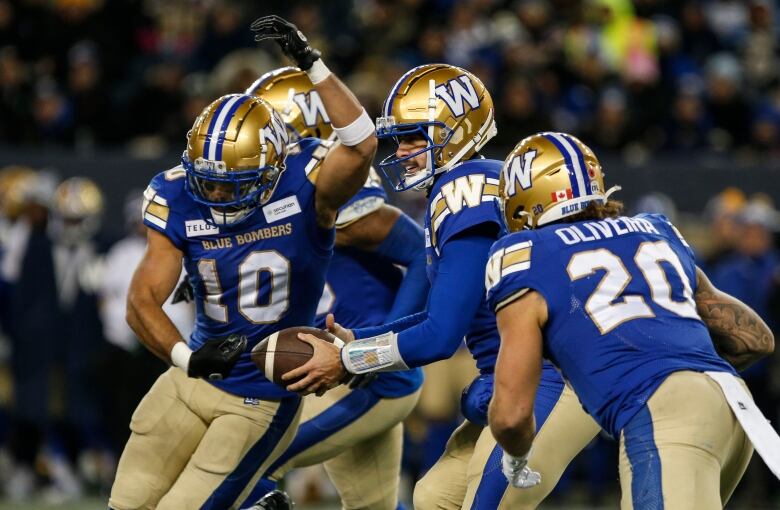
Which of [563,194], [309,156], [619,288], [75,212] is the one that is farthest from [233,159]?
[75,212]

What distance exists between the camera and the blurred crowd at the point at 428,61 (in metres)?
11.3

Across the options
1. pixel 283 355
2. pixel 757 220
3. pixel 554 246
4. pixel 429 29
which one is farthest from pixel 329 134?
pixel 429 29

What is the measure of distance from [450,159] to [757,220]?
481 centimetres

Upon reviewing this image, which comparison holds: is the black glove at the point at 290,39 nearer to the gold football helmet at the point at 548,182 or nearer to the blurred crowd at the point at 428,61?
the gold football helmet at the point at 548,182

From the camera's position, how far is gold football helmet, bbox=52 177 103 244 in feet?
31.3

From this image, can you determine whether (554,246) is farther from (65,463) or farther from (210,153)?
(65,463)

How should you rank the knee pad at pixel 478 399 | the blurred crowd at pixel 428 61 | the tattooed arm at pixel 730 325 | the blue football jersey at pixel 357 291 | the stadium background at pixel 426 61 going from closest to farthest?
the tattooed arm at pixel 730 325
the knee pad at pixel 478 399
the blue football jersey at pixel 357 291
the stadium background at pixel 426 61
the blurred crowd at pixel 428 61

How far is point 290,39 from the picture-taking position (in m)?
4.59

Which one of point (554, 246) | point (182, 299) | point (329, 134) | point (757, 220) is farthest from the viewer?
point (757, 220)

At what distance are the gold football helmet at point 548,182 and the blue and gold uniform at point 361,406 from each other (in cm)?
121

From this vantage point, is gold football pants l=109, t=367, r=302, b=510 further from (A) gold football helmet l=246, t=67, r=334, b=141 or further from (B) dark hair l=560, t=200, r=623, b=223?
(B) dark hair l=560, t=200, r=623, b=223

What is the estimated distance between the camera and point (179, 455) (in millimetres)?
4762

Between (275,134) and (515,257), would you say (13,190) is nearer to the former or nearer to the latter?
(275,134)

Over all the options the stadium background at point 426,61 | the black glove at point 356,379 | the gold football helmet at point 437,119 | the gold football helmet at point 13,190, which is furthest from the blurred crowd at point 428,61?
the black glove at point 356,379
